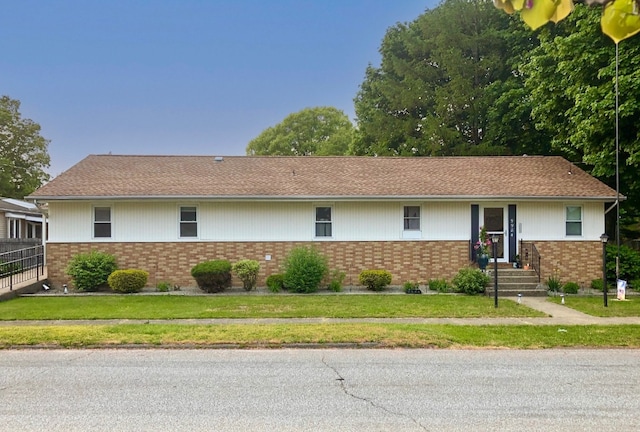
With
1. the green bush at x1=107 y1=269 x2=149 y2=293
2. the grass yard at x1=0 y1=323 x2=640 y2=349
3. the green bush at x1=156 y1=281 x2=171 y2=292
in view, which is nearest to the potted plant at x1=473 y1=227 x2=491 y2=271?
the grass yard at x1=0 y1=323 x2=640 y2=349

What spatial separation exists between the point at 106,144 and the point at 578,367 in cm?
3022

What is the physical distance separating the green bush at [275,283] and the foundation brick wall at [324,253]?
89cm

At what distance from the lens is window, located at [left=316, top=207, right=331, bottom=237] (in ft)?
57.6

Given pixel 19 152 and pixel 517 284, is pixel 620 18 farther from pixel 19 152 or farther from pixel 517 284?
pixel 19 152

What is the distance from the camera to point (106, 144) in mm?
31453

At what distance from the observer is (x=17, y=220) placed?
3081 centimetres

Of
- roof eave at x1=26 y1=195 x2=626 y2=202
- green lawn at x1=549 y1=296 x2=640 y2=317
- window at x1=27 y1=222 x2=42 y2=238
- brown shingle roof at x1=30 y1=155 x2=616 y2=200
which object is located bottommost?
green lawn at x1=549 y1=296 x2=640 y2=317

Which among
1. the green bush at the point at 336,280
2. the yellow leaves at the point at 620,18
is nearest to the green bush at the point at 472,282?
the green bush at the point at 336,280

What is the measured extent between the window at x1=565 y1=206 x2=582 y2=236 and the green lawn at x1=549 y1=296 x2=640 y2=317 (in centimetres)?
293

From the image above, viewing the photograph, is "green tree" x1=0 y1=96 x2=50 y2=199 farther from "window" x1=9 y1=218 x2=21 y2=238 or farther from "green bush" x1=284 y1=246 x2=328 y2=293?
"green bush" x1=284 y1=246 x2=328 y2=293

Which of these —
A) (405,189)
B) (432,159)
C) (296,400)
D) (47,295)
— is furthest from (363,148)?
(296,400)

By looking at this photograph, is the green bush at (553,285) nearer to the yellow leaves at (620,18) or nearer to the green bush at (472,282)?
the green bush at (472,282)

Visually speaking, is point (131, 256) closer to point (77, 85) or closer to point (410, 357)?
point (410, 357)

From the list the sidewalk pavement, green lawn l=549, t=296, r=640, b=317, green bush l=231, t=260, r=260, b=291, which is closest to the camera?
the sidewalk pavement
